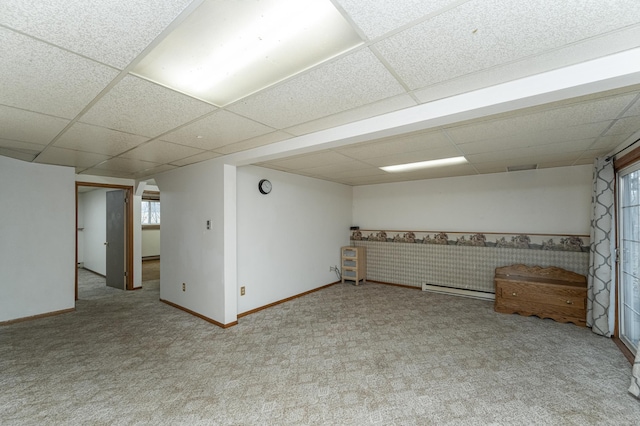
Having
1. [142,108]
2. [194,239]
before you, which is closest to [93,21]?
[142,108]

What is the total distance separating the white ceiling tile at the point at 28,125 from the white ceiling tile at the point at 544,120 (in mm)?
3353

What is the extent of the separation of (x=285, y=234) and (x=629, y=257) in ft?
14.2

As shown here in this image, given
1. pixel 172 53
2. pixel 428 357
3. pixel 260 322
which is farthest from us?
pixel 260 322

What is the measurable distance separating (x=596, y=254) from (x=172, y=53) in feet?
15.5

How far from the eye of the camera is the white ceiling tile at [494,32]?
1.03m

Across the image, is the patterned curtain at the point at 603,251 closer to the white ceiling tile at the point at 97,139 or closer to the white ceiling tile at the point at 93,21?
the white ceiling tile at the point at 93,21

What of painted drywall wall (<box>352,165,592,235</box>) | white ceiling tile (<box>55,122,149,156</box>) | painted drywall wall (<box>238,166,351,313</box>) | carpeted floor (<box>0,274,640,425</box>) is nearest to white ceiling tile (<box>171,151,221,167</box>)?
painted drywall wall (<box>238,166,351,313</box>)

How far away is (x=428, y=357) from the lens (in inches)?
106

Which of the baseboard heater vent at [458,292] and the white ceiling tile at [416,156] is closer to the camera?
the white ceiling tile at [416,156]

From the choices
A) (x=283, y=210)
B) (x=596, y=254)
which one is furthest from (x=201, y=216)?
(x=596, y=254)

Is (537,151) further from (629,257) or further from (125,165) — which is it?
A: (125,165)

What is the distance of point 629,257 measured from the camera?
9.68 feet

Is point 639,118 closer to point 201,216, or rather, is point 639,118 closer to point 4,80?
point 4,80

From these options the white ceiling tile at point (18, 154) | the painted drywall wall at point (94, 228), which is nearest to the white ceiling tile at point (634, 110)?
the white ceiling tile at point (18, 154)
